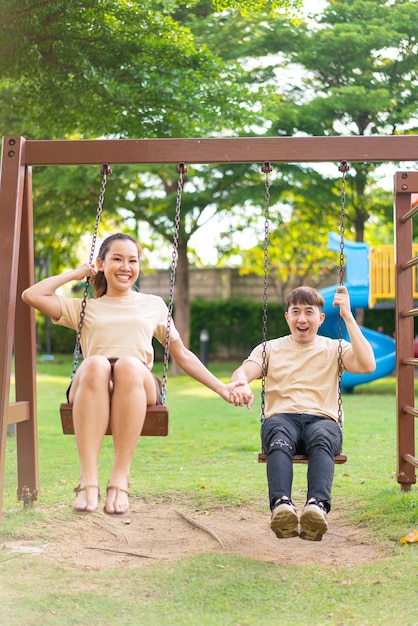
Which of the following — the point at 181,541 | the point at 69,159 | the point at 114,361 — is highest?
the point at 69,159

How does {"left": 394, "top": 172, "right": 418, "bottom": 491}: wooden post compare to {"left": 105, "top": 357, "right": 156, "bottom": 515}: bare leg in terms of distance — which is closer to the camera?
{"left": 105, "top": 357, "right": 156, "bottom": 515}: bare leg

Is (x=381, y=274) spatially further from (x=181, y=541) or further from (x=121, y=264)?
(x=121, y=264)

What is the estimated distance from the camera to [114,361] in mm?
4055

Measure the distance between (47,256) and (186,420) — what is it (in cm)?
1273

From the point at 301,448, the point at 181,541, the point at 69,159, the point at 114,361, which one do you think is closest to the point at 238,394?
the point at 301,448

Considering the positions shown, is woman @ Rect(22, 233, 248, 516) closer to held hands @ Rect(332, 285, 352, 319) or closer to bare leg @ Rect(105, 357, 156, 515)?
bare leg @ Rect(105, 357, 156, 515)

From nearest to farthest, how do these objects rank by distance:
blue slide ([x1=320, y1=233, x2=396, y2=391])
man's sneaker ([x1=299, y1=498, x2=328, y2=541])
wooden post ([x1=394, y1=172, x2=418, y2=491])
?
man's sneaker ([x1=299, y1=498, x2=328, y2=541]) < wooden post ([x1=394, y1=172, x2=418, y2=491]) < blue slide ([x1=320, y1=233, x2=396, y2=391])

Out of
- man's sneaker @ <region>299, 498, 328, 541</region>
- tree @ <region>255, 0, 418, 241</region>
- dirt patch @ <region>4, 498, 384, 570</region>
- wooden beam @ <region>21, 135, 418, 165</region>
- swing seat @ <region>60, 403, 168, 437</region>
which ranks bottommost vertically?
dirt patch @ <region>4, 498, 384, 570</region>

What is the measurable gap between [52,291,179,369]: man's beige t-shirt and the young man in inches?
20.2

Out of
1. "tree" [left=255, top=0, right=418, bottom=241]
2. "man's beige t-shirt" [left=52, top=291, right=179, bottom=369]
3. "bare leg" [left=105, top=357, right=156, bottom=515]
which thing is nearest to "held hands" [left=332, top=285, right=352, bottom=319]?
"man's beige t-shirt" [left=52, top=291, right=179, bottom=369]

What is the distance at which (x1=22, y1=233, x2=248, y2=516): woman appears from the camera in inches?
145

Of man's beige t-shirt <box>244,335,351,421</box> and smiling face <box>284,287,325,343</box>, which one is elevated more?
smiling face <box>284,287,325,343</box>

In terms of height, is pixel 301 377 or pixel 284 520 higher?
pixel 301 377

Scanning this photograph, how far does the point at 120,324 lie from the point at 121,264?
0.33m
